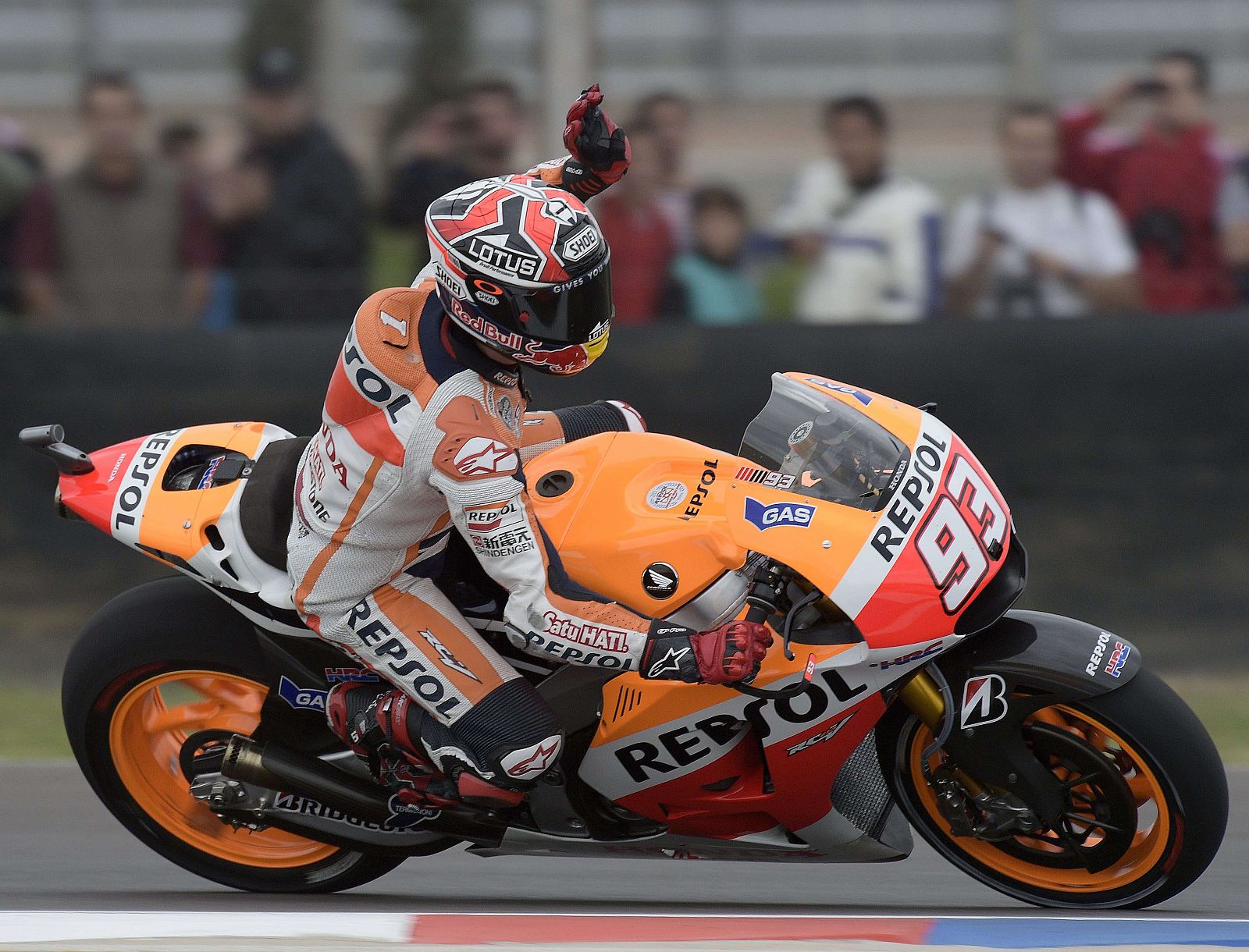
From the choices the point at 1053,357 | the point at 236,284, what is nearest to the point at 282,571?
the point at 236,284

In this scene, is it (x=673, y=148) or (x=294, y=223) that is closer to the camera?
(x=294, y=223)

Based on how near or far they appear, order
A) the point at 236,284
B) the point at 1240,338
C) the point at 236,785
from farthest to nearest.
Answer: the point at 236,284 → the point at 1240,338 → the point at 236,785

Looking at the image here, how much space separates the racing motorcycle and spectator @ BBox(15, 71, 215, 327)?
2.52 metres

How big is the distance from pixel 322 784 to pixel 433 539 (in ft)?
2.43

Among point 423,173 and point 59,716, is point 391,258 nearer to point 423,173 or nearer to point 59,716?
point 423,173

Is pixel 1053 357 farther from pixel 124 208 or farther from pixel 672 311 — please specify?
pixel 124 208

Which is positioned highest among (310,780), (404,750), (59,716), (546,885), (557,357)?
(557,357)

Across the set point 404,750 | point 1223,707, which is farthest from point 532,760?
point 1223,707

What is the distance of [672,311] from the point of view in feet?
22.1

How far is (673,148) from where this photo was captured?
697cm

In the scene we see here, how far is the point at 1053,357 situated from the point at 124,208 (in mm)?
3630

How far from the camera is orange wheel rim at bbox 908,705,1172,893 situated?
394 centimetres

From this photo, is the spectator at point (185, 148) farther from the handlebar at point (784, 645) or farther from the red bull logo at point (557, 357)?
the handlebar at point (784, 645)

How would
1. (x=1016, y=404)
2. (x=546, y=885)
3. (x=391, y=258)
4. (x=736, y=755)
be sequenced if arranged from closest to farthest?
(x=736, y=755) → (x=546, y=885) → (x=1016, y=404) → (x=391, y=258)
